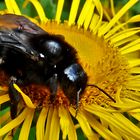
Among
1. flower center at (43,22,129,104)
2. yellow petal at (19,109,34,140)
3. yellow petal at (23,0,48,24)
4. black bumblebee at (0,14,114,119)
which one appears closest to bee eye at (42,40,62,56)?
black bumblebee at (0,14,114,119)

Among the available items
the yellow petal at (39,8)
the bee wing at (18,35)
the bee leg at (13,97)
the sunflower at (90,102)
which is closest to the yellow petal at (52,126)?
the sunflower at (90,102)

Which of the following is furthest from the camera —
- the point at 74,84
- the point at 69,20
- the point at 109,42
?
the point at 69,20

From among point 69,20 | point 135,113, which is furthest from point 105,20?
point 135,113

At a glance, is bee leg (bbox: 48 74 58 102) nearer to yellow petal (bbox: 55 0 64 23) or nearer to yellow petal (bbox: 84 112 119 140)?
yellow petal (bbox: 84 112 119 140)

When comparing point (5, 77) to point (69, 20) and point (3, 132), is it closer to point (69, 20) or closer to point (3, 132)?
point (3, 132)

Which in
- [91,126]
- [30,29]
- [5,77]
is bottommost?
[91,126]

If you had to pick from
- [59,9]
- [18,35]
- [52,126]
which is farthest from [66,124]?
[59,9]

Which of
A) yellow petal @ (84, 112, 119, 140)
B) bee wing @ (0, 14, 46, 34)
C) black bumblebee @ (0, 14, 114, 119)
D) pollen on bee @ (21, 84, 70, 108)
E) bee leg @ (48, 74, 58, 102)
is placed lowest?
yellow petal @ (84, 112, 119, 140)
